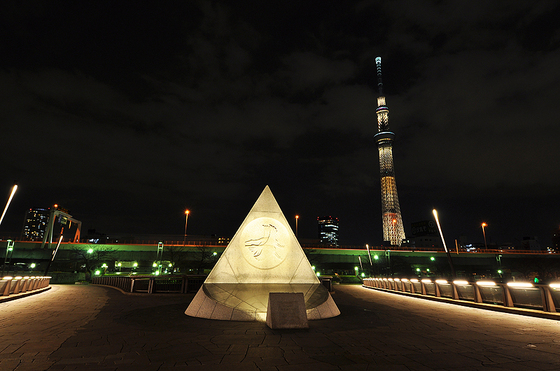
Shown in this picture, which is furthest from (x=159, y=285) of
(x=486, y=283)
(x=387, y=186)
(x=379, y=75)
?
(x=379, y=75)

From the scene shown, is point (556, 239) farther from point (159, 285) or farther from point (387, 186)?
point (159, 285)

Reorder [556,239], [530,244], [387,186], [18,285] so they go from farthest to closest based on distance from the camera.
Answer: [556,239]
[530,244]
[387,186]
[18,285]

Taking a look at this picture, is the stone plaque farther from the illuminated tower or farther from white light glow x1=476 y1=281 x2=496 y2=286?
the illuminated tower

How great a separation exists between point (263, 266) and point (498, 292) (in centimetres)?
975

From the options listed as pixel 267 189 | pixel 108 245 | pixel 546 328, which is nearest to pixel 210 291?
pixel 267 189

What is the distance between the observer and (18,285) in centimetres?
1511

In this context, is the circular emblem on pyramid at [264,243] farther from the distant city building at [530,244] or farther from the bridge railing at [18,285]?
the distant city building at [530,244]

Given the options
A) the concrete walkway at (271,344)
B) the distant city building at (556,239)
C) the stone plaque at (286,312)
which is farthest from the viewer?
the distant city building at (556,239)

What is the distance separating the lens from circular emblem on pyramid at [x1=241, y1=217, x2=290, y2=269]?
1218 centimetres

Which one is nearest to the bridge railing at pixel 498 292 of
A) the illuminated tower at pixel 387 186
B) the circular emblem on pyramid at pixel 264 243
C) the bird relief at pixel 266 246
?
the circular emblem on pyramid at pixel 264 243

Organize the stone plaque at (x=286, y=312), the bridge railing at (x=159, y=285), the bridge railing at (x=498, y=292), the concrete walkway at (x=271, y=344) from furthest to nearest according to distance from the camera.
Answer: the bridge railing at (x=159, y=285)
the bridge railing at (x=498, y=292)
the stone plaque at (x=286, y=312)
the concrete walkway at (x=271, y=344)

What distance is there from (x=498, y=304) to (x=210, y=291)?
1159 cm

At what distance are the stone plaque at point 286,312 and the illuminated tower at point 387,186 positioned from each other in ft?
358

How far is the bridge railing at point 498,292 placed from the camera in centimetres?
982
